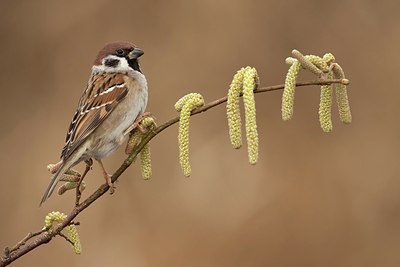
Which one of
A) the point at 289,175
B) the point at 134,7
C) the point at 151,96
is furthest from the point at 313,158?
the point at 134,7

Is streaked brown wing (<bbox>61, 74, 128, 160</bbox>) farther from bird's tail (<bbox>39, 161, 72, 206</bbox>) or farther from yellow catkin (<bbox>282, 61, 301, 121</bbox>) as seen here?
yellow catkin (<bbox>282, 61, 301, 121</bbox>)

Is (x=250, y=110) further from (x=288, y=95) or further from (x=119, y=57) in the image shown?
(x=119, y=57)

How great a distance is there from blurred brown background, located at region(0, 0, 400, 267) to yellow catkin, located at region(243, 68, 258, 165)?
4.62m

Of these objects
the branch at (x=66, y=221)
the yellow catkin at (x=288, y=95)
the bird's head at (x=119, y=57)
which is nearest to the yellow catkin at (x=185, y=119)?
the branch at (x=66, y=221)

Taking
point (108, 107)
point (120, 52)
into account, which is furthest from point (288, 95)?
point (120, 52)

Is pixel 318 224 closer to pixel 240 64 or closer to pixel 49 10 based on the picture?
pixel 240 64

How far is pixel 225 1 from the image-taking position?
777 centimetres

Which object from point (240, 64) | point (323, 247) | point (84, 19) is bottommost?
point (323, 247)

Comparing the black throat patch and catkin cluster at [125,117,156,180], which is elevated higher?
the black throat patch

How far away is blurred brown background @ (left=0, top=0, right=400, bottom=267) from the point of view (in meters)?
7.16

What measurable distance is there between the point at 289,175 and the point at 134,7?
6.63 feet

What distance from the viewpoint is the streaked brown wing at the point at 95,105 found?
379 centimetres

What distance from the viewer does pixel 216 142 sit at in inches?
290

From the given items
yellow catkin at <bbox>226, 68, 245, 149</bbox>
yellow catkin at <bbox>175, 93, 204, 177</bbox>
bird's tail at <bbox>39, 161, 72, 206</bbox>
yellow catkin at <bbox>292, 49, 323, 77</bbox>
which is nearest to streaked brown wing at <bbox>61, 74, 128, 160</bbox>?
bird's tail at <bbox>39, 161, 72, 206</bbox>
